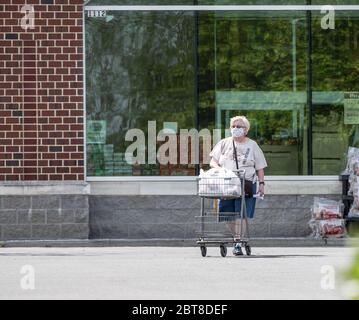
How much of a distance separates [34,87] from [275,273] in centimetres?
692

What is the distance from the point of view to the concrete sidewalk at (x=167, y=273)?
10.4 meters

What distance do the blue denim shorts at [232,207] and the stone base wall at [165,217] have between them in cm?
297

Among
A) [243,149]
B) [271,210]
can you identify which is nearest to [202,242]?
[243,149]

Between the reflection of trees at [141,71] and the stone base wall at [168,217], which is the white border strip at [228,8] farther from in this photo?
the stone base wall at [168,217]

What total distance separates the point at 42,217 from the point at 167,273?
5824 mm

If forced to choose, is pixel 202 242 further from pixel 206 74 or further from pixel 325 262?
pixel 206 74

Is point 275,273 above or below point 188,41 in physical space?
below

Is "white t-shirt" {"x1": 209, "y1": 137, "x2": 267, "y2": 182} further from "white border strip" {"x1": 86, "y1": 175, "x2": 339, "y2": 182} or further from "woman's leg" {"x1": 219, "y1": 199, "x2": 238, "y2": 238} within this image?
"white border strip" {"x1": 86, "y1": 175, "x2": 339, "y2": 182}

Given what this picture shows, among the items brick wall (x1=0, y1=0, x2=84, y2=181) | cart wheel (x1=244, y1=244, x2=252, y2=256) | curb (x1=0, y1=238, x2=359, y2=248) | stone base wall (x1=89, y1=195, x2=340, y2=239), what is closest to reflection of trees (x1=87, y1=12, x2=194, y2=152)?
brick wall (x1=0, y1=0, x2=84, y2=181)

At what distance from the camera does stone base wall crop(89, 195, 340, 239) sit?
18531mm

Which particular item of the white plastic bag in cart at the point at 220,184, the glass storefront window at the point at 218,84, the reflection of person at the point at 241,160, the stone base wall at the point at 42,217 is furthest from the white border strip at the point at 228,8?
the white plastic bag in cart at the point at 220,184

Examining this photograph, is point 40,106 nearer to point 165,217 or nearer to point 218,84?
point 165,217

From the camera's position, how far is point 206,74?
62.1ft

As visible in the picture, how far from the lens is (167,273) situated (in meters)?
12.6
